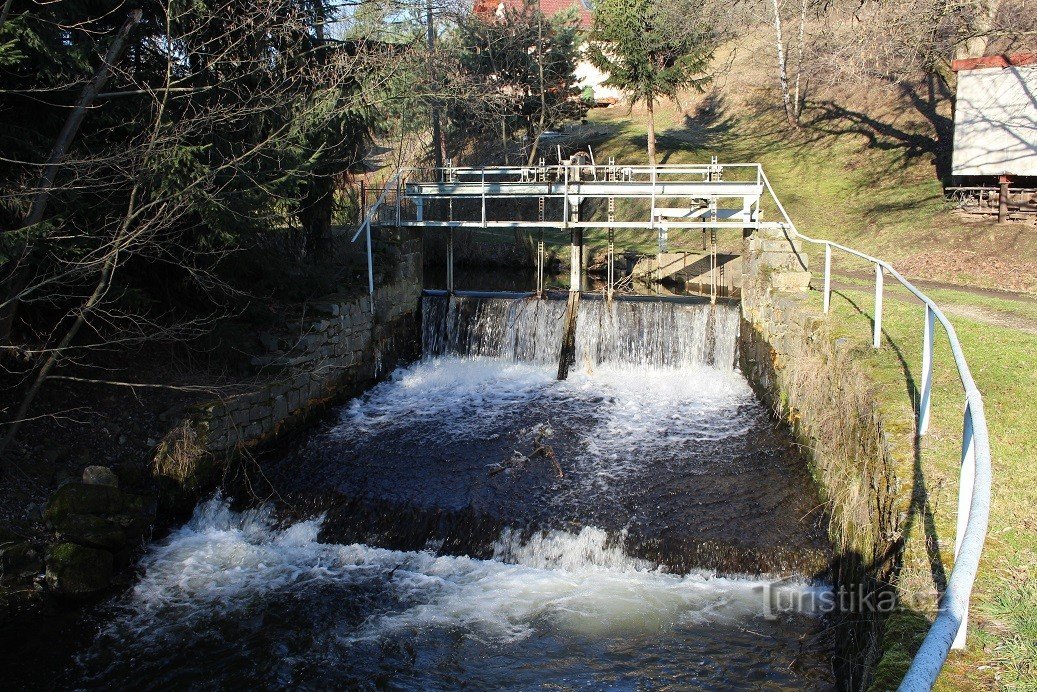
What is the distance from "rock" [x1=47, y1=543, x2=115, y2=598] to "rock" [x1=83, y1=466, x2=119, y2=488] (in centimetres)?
82

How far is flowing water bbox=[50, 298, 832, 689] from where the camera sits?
6785mm

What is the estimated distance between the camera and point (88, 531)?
819cm

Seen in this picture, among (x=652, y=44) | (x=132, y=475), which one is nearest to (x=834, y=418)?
(x=132, y=475)

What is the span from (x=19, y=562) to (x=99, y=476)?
3.93ft

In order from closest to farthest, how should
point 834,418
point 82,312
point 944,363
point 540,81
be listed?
point 82,312, point 944,363, point 834,418, point 540,81

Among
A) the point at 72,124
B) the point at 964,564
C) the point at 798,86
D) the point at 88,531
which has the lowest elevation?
the point at 88,531

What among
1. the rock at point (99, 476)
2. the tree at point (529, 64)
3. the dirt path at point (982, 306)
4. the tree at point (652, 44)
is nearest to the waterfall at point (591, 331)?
the dirt path at point (982, 306)

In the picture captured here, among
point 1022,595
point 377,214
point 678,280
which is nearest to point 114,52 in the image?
point 377,214

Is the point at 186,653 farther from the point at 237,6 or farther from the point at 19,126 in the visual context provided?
the point at 237,6

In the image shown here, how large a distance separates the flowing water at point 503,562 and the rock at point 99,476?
0.93m

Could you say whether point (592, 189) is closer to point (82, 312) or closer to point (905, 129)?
point (82, 312)

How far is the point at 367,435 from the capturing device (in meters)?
11.9

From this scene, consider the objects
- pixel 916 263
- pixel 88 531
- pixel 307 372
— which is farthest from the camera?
pixel 916 263

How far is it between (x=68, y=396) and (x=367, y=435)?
4056mm
